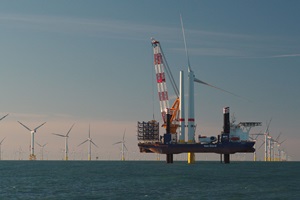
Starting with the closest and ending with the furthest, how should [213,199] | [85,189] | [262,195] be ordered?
1. [213,199]
2. [262,195]
3. [85,189]

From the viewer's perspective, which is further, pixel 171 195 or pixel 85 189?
pixel 85 189

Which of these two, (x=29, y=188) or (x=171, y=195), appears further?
(x=29, y=188)

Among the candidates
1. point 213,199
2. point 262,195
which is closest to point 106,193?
point 213,199

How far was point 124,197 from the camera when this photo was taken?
9800 centimetres

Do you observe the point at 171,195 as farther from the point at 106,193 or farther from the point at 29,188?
the point at 29,188

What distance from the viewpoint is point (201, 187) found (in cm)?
11794

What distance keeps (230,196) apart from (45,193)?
3521cm

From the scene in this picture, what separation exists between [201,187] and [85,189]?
2431 centimetres

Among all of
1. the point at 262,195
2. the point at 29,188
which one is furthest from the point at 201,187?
the point at 29,188

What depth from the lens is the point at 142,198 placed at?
3762 inches

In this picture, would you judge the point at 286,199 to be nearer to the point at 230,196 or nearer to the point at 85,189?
the point at 230,196

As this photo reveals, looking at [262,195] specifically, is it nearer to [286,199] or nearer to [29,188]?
[286,199]

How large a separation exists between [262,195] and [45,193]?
40804 millimetres

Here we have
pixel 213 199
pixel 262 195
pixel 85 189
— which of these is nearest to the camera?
pixel 213 199
